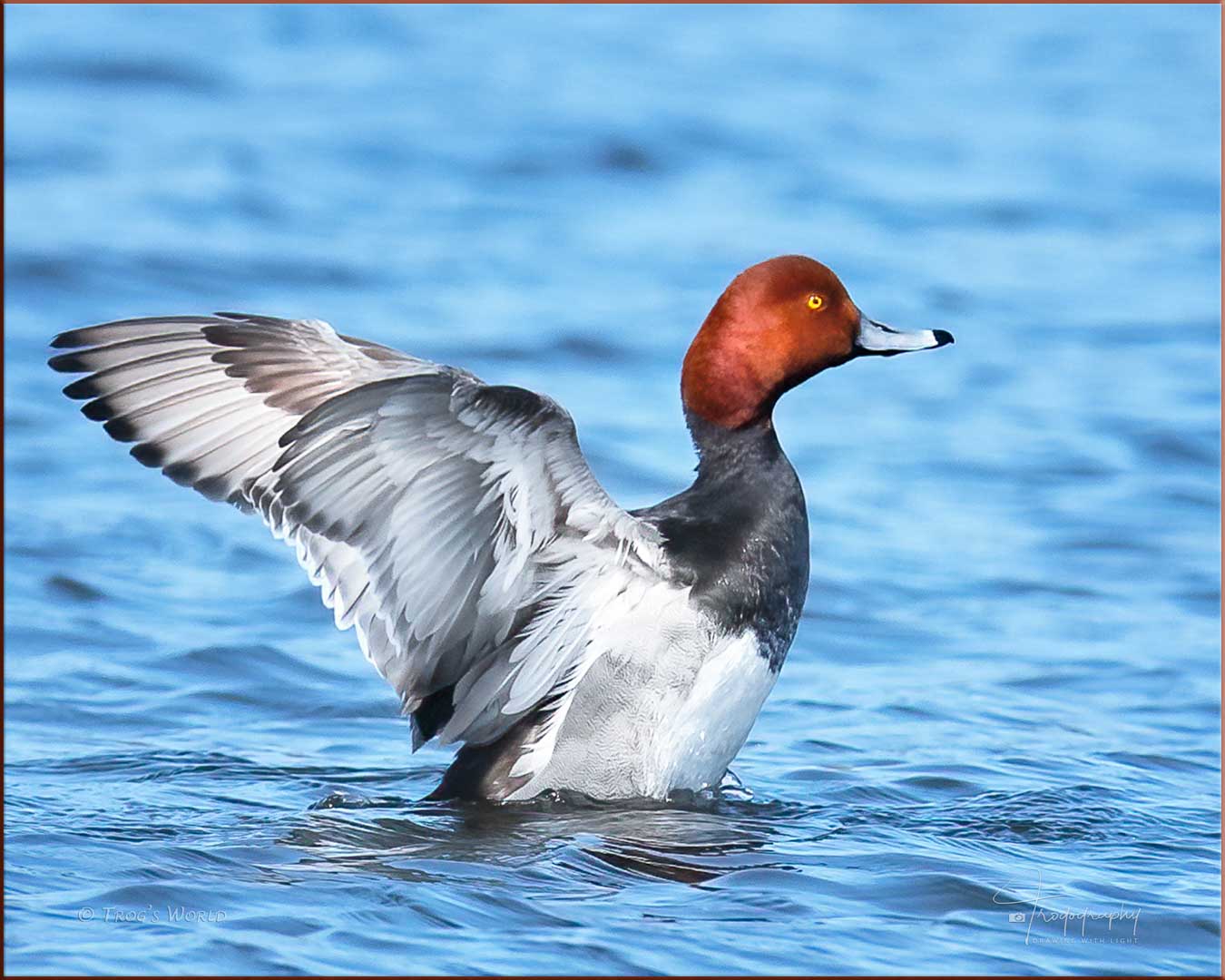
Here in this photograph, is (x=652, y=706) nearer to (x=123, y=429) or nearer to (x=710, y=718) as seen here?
(x=710, y=718)

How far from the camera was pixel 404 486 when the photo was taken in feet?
15.0

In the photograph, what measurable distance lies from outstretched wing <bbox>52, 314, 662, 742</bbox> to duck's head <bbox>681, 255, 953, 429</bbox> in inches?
28.2

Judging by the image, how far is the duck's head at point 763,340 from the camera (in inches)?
214

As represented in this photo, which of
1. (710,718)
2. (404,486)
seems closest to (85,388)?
(404,486)

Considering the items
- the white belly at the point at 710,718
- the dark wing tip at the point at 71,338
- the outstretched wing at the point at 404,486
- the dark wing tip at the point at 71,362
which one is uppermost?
the dark wing tip at the point at 71,338

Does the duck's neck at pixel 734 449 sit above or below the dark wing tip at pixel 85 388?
above

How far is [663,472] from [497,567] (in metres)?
3.83

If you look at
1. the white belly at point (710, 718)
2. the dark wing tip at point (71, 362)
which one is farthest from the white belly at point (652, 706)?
the dark wing tip at point (71, 362)

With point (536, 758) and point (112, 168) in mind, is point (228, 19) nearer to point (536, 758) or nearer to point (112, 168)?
point (112, 168)

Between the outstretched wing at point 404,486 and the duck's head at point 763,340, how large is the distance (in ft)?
2.35

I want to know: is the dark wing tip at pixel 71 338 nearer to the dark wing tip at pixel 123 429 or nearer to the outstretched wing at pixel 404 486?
the outstretched wing at pixel 404 486

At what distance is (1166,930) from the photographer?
4500mm

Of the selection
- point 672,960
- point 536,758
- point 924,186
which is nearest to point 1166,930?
point 672,960

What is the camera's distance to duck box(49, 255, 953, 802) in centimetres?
466
